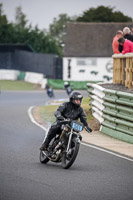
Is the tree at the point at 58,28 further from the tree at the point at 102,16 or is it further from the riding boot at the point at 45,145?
the riding boot at the point at 45,145

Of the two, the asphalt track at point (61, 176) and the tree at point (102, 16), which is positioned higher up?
the tree at point (102, 16)

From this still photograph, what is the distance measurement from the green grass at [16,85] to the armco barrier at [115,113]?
3470cm

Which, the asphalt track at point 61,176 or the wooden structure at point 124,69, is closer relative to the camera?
the asphalt track at point 61,176

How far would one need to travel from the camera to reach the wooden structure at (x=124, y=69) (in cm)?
1827

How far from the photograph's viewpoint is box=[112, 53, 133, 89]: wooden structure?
1827cm

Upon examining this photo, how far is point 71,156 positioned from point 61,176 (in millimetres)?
Answer: 802

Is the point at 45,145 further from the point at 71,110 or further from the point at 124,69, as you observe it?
the point at 124,69

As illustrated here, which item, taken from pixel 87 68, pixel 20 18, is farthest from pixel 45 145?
pixel 20 18

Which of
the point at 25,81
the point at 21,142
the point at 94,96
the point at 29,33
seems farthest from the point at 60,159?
the point at 29,33

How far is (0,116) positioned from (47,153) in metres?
12.3

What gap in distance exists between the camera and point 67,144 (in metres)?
11.7

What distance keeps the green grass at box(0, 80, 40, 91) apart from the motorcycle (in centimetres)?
4140

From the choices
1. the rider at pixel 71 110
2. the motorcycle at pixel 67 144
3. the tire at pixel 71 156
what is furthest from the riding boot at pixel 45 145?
the tire at pixel 71 156

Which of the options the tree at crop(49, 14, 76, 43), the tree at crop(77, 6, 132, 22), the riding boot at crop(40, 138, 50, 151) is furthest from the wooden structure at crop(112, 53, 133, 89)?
the tree at crop(49, 14, 76, 43)
